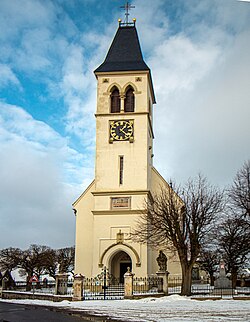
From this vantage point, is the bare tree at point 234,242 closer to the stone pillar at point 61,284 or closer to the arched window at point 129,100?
the stone pillar at point 61,284

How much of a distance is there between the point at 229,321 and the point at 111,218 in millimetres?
20713

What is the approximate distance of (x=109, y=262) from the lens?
1267 inches

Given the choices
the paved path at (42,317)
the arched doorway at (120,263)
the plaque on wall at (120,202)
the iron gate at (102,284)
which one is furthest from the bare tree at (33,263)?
the paved path at (42,317)

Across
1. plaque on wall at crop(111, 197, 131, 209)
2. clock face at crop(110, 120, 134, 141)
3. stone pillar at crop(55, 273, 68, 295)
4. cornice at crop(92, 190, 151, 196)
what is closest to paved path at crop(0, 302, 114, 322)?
stone pillar at crop(55, 273, 68, 295)

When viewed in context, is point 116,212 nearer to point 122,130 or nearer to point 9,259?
point 122,130

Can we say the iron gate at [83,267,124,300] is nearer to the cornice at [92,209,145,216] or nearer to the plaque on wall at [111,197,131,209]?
the cornice at [92,209,145,216]

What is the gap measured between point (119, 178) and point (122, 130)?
3.69m

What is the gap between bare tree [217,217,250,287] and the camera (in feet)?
102

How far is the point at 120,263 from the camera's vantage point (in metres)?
34.4

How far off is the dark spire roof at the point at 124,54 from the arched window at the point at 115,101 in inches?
63.6

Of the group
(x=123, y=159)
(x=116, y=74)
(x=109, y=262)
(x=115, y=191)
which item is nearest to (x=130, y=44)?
(x=116, y=74)

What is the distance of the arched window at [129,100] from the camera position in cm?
3572

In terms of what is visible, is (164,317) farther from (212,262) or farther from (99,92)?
(212,262)

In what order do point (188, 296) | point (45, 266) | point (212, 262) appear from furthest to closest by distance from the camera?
point (45, 266) → point (212, 262) → point (188, 296)
